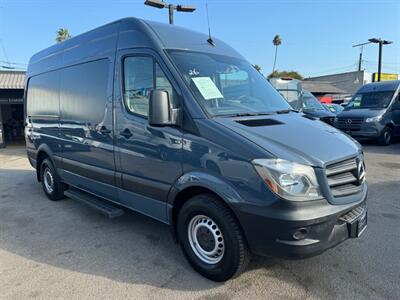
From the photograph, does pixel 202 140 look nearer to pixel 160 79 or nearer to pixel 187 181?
pixel 187 181

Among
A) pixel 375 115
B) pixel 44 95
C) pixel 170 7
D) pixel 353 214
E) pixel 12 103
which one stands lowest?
pixel 353 214

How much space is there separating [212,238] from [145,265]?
0.89 metres

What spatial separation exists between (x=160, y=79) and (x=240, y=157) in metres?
1.33

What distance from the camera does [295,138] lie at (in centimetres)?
317

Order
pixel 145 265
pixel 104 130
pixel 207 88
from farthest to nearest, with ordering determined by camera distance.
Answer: pixel 104 130, pixel 145 265, pixel 207 88

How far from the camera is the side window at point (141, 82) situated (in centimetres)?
362

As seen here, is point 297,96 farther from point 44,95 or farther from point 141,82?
point 141,82

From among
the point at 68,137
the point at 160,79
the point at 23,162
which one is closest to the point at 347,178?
the point at 160,79

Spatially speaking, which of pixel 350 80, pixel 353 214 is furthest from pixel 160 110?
pixel 350 80

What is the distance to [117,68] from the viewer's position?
4.21 metres

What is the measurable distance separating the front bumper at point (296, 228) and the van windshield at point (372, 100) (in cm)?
1136

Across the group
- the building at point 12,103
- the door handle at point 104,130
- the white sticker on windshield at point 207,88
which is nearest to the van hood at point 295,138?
the white sticker on windshield at point 207,88

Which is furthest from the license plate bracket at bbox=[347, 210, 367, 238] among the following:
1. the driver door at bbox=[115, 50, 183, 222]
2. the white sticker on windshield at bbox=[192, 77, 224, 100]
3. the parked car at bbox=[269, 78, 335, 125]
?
the parked car at bbox=[269, 78, 335, 125]

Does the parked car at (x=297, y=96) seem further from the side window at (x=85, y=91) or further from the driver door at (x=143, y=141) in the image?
the driver door at (x=143, y=141)
